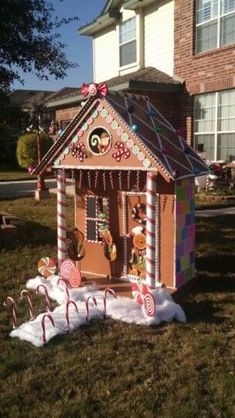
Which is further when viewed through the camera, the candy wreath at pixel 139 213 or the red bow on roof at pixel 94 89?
the candy wreath at pixel 139 213

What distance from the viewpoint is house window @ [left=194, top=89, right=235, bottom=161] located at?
14.7 metres

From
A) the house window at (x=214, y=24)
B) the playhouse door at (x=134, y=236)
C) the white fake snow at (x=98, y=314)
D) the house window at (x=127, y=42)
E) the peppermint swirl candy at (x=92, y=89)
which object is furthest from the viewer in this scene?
the house window at (x=127, y=42)

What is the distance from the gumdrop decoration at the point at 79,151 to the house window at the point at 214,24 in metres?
9.49

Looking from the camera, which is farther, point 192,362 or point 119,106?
point 119,106

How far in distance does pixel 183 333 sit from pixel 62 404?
177 cm

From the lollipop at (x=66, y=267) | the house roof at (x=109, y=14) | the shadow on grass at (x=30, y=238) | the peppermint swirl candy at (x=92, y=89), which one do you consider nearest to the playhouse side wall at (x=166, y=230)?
the lollipop at (x=66, y=267)

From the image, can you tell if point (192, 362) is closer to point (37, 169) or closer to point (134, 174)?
point (134, 174)

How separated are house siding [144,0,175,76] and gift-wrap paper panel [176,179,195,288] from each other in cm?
1110

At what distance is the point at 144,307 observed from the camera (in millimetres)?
5570

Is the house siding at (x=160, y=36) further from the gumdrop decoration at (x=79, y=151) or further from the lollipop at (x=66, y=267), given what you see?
the lollipop at (x=66, y=267)

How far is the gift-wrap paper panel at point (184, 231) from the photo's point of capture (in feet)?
20.7

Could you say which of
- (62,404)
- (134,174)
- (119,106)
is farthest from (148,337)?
(119,106)

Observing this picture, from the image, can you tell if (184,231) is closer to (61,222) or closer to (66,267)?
(66,267)

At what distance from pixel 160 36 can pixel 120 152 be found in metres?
12.5
